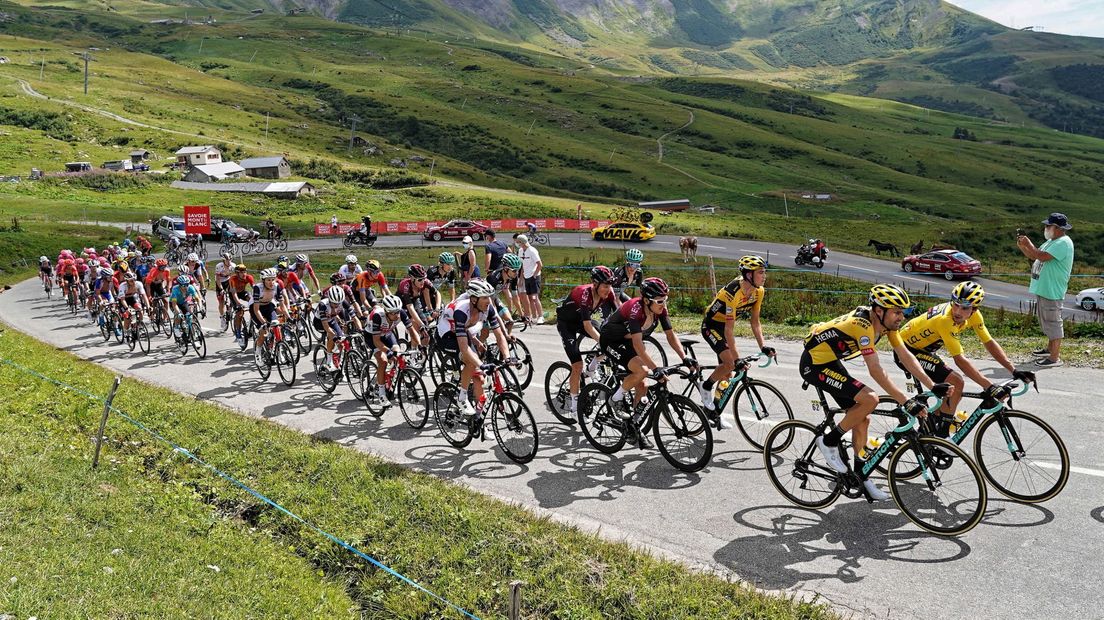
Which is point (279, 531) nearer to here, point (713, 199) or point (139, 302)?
point (139, 302)

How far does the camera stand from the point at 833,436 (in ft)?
25.1

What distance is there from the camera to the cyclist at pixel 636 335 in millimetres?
Answer: 8953

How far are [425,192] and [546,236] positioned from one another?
35.2 meters

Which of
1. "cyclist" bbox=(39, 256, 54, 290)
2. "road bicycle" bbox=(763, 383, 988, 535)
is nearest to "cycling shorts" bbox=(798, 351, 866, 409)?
"road bicycle" bbox=(763, 383, 988, 535)

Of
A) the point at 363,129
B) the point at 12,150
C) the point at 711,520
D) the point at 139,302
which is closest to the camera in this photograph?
the point at 711,520

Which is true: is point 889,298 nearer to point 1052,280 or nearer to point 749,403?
point 749,403

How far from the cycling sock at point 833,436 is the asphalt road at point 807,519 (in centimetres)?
82

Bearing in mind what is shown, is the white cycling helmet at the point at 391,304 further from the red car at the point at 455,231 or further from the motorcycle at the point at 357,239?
the red car at the point at 455,231

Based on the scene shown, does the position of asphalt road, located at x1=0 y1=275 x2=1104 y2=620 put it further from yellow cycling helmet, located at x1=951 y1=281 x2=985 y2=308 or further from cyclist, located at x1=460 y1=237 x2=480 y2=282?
cyclist, located at x1=460 y1=237 x2=480 y2=282

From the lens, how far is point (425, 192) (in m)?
84.0

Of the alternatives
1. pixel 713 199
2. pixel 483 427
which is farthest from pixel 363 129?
pixel 483 427

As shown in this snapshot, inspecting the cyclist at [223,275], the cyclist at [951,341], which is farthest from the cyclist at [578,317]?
the cyclist at [223,275]

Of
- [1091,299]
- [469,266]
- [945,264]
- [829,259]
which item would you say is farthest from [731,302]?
[829,259]

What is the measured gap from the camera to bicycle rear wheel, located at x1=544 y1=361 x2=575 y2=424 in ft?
37.0
